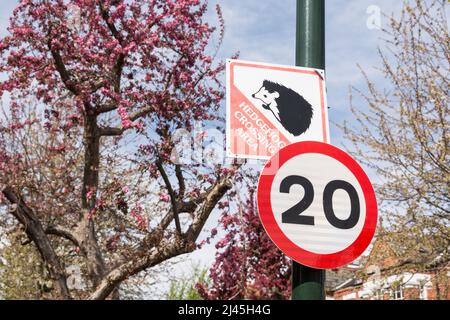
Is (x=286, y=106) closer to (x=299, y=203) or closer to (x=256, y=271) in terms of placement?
(x=299, y=203)

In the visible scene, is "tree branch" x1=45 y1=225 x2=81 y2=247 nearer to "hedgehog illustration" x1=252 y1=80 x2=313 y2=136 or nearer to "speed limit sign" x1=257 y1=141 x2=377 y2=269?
"hedgehog illustration" x1=252 y1=80 x2=313 y2=136

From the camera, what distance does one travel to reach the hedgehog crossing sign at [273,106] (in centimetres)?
338

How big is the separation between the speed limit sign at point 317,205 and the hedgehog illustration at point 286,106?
0.18 metres

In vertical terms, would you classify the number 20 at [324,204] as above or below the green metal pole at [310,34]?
below

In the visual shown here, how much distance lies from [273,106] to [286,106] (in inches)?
4.0

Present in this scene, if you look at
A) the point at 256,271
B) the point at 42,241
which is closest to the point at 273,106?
the point at 42,241

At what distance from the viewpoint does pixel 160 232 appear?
10.2 meters

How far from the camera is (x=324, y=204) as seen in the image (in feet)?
10.9

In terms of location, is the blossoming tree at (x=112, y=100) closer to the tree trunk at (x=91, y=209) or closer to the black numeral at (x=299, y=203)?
the tree trunk at (x=91, y=209)

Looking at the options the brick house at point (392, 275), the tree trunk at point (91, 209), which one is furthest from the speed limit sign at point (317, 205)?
the tree trunk at point (91, 209)

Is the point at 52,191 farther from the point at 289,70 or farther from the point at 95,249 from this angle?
the point at 289,70

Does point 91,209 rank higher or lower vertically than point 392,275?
higher

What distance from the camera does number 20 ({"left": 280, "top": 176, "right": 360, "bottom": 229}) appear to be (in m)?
3.21
